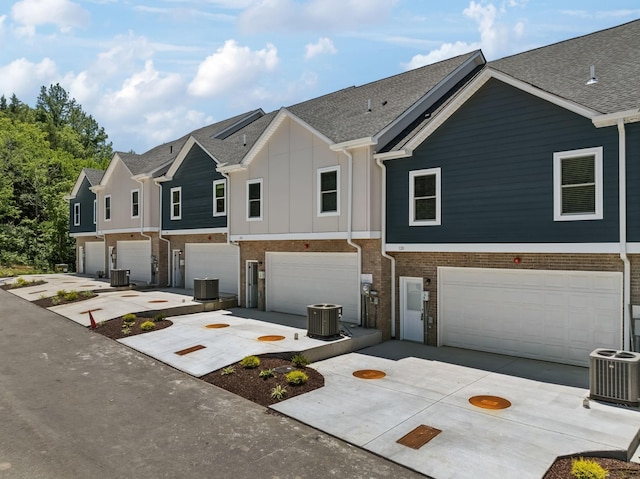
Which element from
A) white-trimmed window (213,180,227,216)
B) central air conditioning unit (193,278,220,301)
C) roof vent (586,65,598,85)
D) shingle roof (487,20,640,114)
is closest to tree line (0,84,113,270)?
white-trimmed window (213,180,227,216)

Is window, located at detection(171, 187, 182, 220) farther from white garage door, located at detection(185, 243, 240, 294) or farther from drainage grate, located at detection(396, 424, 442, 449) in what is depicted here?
drainage grate, located at detection(396, 424, 442, 449)

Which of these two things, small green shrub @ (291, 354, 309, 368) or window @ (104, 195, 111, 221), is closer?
small green shrub @ (291, 354, 309, 368)

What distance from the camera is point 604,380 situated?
27.7 feet

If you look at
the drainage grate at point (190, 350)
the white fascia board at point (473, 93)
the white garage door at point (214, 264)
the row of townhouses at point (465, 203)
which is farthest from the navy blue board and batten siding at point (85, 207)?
the white fascia board at point (473, 93)

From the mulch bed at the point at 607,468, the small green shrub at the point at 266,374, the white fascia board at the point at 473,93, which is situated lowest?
the mulch bed at the point at 607,468

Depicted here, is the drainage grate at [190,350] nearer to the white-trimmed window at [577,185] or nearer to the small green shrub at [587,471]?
the small green shrub at [587,471]

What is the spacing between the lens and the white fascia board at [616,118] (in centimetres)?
938

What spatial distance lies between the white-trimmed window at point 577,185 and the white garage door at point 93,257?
32.0 m

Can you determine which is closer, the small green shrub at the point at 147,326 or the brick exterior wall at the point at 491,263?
the brick exterior wall at the point at 491,263

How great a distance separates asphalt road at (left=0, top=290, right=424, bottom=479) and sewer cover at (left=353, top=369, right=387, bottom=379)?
2.85m

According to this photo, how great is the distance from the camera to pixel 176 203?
78.9 feet

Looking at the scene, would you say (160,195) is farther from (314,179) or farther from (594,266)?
(594,266)

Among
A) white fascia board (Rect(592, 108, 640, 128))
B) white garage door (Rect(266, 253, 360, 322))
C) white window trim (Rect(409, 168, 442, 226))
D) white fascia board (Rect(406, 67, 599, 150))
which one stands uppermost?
white fascia board (Rect(406, 67, 599, 150))

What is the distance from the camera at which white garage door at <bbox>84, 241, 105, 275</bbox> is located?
33.6 m
